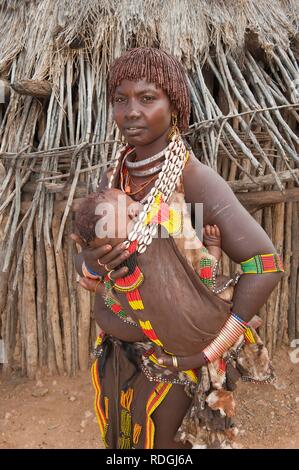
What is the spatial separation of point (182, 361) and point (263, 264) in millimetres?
405

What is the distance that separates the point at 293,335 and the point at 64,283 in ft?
6.32

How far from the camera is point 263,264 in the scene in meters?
1.40

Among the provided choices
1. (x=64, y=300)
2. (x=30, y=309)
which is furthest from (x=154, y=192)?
(x=30, y=309)

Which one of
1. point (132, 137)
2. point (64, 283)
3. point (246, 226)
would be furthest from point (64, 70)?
point (246, 226)

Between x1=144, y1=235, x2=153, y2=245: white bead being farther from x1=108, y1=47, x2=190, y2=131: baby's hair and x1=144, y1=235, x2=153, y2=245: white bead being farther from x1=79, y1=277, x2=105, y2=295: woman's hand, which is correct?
x1=108, y1=47, x2=190, y2=131: baby's hair

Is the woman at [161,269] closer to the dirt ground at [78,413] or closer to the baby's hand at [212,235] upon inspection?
the baby's hand at [212,235]

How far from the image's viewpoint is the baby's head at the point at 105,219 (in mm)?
1283

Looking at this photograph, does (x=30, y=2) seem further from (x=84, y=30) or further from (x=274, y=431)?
(x=274, y=431)

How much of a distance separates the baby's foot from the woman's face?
35cm

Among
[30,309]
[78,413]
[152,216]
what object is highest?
A: [152,216]

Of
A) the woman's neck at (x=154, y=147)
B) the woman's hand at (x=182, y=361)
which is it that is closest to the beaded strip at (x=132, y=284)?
the woman's hand at (x=182, y=361)

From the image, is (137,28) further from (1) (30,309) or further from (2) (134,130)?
(1) (30,309)

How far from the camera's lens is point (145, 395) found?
1.64 meters

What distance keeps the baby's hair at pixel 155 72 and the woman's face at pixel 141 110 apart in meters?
0.02
